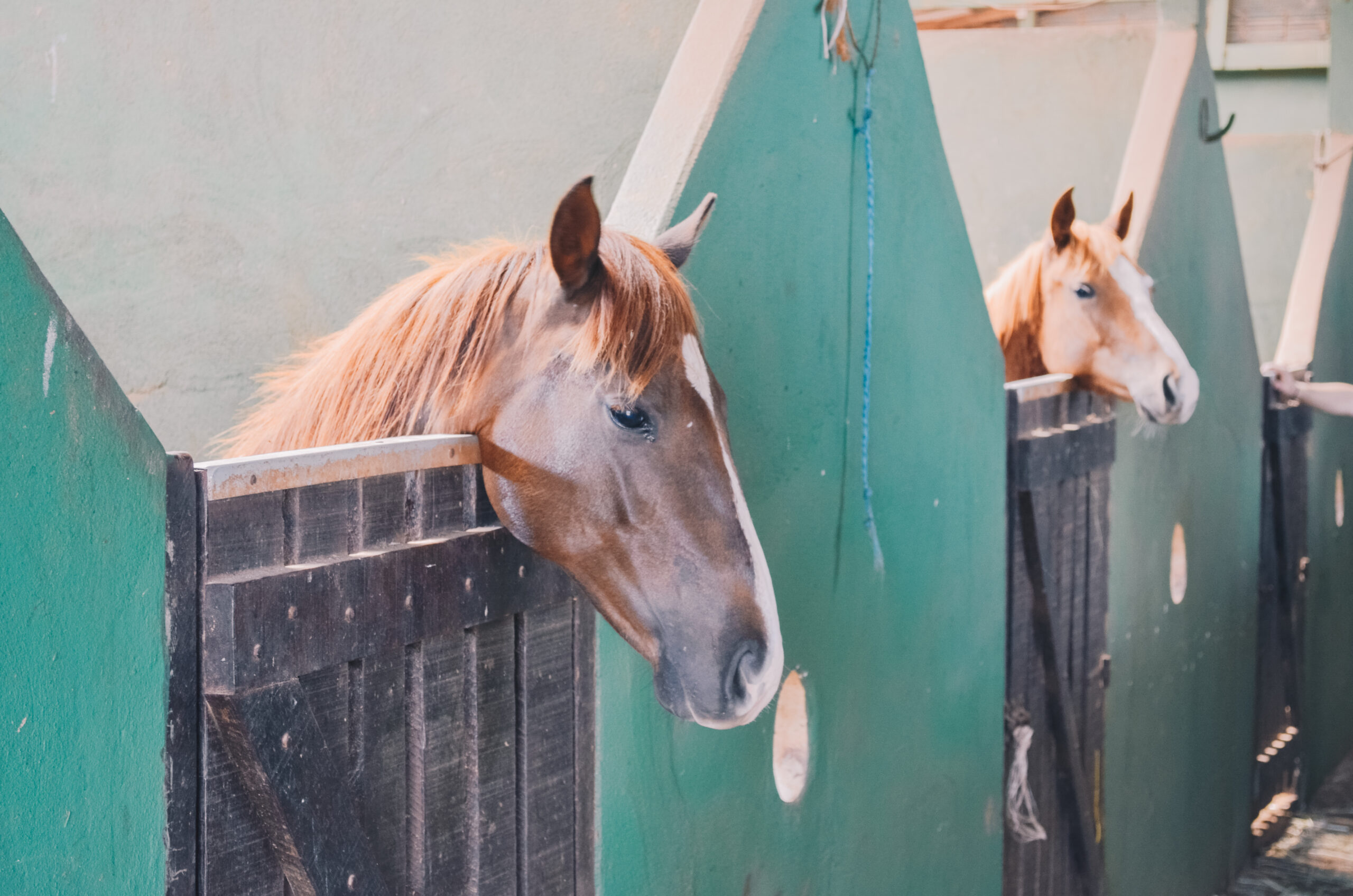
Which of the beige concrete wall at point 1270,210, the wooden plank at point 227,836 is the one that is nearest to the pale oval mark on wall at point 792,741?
the wooden plank at point 227,836

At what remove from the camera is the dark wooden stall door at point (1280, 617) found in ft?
15.5

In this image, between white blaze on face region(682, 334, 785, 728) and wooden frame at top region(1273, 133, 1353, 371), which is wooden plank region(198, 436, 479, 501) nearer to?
white blaze on face region(682, 334, 785, 728)

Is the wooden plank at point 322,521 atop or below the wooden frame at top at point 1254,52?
below

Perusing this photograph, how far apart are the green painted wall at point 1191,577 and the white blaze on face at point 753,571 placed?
88.8 inches

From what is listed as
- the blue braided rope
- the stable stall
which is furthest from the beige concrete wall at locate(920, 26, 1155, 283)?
the blue braided rope

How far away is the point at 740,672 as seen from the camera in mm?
1292

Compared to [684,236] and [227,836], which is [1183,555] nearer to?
[684,236]

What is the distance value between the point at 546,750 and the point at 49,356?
2.70 ft

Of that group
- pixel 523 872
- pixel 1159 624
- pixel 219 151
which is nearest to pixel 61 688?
pixel 523 872

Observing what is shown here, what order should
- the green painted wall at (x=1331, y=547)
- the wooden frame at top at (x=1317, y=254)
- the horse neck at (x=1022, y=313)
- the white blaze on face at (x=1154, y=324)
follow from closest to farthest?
the white blaze on face at (x=1154, y=324) < the horse neck at (x=1022, y=313) < the wooden frame at top at (x=1317, y=254) < the green painted wall at (x=1331, y=547)

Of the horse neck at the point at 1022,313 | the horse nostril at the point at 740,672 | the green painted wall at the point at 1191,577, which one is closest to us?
the horse nostril at the point at 740,672

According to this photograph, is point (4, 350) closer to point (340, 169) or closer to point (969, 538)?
point (969, 538)

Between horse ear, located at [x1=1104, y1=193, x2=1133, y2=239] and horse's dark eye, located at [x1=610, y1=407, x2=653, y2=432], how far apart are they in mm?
2686

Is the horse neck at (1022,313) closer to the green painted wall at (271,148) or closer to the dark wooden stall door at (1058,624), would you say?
the dark wooden stall door at (1058,624)
